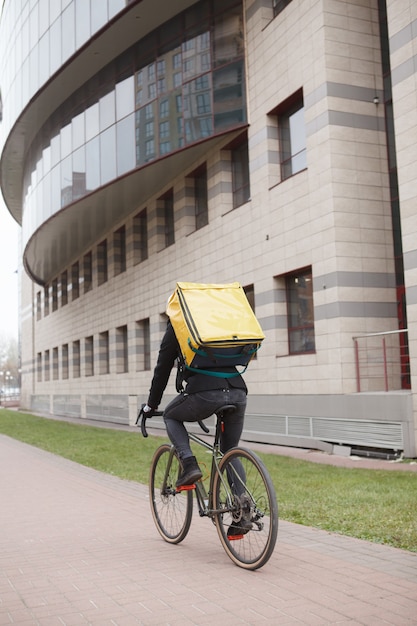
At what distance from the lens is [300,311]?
16891 mm

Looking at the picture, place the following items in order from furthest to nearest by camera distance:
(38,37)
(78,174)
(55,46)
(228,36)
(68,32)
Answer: (38,37) → (55,46) → (78,174) → (68,32) → (228,36)

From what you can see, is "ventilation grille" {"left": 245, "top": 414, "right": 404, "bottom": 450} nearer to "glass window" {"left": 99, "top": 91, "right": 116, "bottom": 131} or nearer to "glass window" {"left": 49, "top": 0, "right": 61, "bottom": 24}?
"glass window" {"left": 99, "top": 91, "right": 116, "bottom": 131}

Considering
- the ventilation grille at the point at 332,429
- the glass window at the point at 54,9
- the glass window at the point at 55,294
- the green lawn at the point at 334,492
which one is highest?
the glass window at the point at 54,9

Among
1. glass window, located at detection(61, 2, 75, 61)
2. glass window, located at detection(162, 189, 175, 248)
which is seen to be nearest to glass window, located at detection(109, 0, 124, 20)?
glass window, located at detection(61, 2, 75, 61)

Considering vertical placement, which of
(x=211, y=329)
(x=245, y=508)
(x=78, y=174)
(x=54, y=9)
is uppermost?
(x=54, y=9)

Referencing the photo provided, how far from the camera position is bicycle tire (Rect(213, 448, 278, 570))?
494 centimetres

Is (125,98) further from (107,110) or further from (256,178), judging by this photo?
(256,178)

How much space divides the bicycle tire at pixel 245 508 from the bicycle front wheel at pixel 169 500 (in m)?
0.58

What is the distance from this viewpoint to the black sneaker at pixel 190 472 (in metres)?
5.57

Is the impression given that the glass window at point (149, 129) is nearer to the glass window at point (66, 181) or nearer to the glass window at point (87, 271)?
the glass window at point (66, 181)

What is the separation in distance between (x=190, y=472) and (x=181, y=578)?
2.81ft

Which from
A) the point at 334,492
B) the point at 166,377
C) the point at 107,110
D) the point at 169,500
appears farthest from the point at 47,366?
the point at 166,377

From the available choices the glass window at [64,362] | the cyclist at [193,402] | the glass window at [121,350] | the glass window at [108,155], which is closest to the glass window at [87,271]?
the glass window at [121,350]

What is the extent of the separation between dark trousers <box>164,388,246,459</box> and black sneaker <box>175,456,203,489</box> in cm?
5
